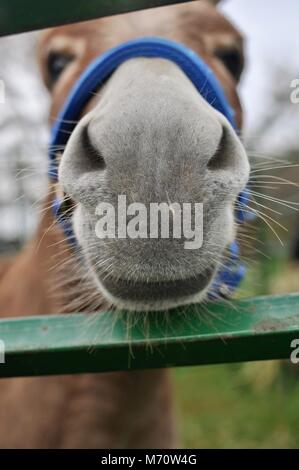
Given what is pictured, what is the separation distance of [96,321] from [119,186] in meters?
0.30

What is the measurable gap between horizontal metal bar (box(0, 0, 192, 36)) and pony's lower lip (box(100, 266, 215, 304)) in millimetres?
480

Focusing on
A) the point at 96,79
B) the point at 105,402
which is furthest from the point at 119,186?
the point at 105,402

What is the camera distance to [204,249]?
3.04 ft

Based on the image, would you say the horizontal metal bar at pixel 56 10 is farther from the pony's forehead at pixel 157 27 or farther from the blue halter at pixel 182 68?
the pony's forehead at pixel 157 27

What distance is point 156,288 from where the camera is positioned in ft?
3.07

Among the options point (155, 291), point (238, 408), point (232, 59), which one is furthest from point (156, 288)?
point (238, 408)

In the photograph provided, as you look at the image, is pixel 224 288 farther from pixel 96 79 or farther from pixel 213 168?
pixel 96 79

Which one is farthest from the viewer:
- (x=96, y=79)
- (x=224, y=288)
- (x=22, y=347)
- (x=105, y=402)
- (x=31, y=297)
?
(x=31, y=297)

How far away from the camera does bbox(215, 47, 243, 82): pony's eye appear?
1664mm

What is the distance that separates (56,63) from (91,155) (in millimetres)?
871

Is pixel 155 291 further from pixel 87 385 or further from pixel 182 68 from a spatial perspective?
pixel 87 385

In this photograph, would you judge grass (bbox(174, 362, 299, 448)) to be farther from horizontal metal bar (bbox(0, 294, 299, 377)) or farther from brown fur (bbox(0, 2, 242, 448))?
horizontal metal bar (bbox(0, 294, 299, 377))

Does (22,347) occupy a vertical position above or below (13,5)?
below

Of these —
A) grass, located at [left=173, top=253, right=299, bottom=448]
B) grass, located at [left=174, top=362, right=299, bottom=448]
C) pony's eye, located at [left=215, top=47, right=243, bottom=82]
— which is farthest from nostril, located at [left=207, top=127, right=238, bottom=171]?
grass, located at [left=174, top=362, right=299, bottom=448]
